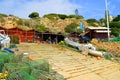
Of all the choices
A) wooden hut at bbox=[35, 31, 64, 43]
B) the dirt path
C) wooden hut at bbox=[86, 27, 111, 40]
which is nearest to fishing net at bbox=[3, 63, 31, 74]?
the dirt path

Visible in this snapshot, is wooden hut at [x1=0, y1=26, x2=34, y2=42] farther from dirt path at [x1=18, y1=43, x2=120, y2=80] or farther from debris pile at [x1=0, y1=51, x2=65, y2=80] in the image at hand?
debris pile at [x1=0, y1=51, x2=65, y2=80]

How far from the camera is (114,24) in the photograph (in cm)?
4956

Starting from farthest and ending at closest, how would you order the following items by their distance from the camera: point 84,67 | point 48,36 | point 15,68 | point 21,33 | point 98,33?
point 98,33, point 48,36, point 21,33, point 84,67, point 15,68

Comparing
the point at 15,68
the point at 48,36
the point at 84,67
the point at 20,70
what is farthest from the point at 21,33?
the point at 20,70

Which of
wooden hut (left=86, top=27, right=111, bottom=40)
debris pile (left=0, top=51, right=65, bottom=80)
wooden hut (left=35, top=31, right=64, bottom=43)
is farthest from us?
wooden hut (left=86, top=27, right=111, bottom=40)

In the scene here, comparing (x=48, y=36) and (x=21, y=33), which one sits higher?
(x=21, y=33)

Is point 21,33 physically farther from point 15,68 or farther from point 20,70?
point 20,70

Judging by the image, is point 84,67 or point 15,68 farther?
point 84,67

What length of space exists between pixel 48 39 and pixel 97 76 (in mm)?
18971

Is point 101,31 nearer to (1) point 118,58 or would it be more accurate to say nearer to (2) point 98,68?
(1) point 118,58

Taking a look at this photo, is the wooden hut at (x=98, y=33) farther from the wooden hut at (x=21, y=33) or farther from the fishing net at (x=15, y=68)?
the fishing net at (x=15, y=68)

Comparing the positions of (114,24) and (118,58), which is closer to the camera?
(118,58)

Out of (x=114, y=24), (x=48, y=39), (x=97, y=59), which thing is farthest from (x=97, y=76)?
(x=114, y=24)

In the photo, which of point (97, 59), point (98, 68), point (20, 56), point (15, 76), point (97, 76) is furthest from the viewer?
point (97, 59)
